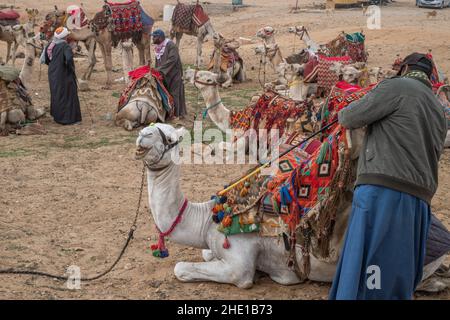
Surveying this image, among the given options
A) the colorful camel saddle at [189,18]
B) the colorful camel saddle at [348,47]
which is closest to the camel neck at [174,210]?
the colorful camel saddle at [348,47]

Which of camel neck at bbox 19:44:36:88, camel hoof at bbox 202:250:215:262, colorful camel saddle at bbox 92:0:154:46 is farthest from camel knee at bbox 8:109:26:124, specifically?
camel hoof at bbox 202:250:215:262

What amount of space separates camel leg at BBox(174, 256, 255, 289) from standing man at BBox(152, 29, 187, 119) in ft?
21.9

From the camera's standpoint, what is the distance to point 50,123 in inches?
462

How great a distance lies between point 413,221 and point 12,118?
26.0 feet

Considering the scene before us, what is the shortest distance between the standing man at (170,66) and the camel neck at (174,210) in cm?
648

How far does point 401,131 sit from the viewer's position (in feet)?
13.6

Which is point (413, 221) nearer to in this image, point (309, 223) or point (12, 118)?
point (309, 223)

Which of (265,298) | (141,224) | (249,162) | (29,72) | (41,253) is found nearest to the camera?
(265,298)

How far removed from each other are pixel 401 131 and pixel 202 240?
6.40ft

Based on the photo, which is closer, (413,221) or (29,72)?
(413,221)

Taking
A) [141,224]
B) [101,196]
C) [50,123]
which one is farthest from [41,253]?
[50,123]

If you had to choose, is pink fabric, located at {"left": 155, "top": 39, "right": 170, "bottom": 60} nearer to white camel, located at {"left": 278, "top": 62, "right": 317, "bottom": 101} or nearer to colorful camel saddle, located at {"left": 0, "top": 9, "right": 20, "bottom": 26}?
white camel, located at {"left": 278, "top": 62, "right": 317, "bottom": 101}

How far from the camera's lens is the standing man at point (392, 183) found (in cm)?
414

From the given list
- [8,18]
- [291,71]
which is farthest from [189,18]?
[291,71]
